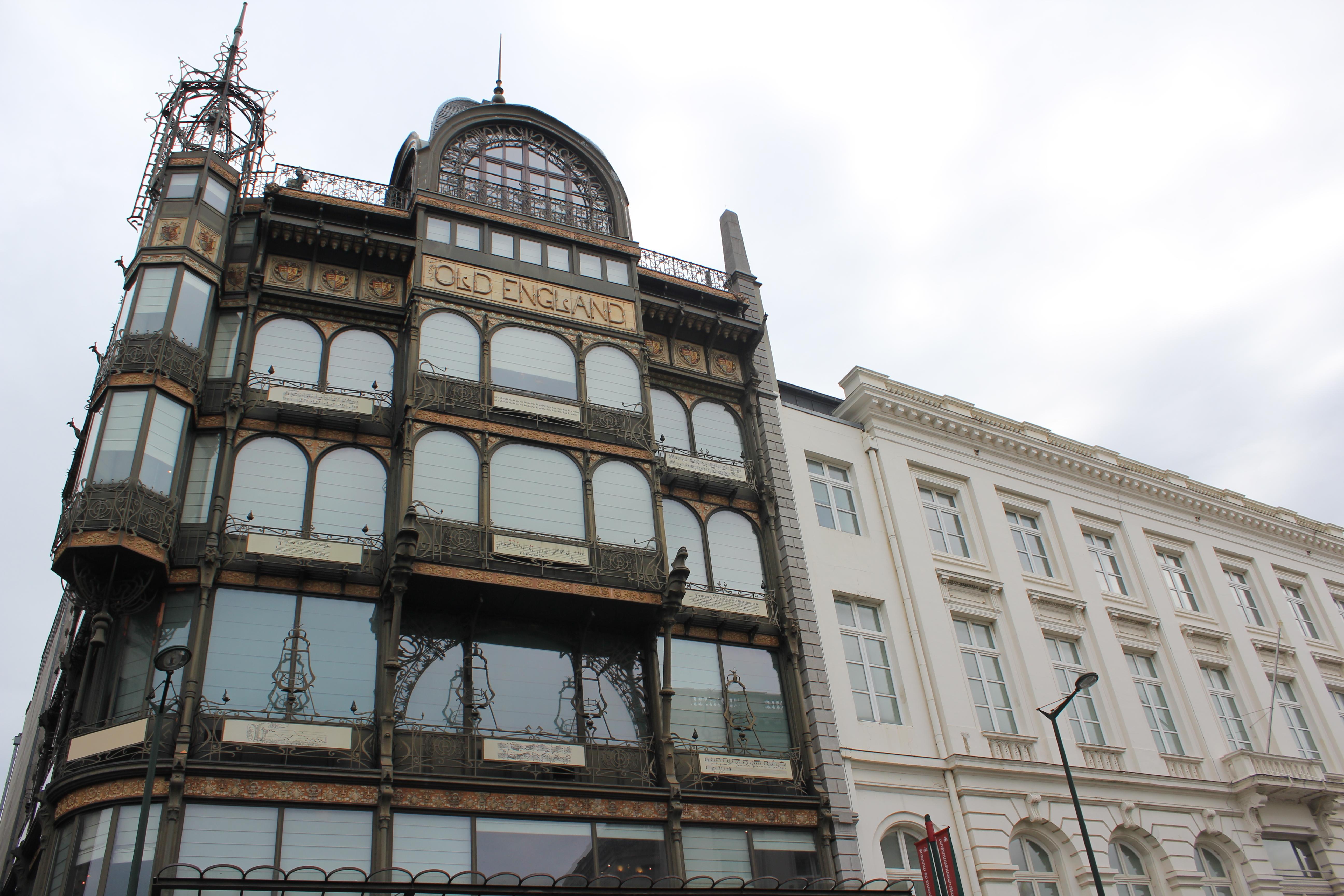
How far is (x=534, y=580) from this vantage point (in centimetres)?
1967

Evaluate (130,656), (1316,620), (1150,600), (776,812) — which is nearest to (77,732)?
(130,656)

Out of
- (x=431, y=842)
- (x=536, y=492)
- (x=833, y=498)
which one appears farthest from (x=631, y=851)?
(x=833, y=498)

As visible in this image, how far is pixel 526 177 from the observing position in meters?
26.7

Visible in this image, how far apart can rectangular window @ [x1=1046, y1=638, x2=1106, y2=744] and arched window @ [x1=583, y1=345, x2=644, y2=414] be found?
13.6 metres

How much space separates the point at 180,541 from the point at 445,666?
525 cm

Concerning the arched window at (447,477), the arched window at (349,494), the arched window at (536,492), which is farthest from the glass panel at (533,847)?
the arched window at (349,494)

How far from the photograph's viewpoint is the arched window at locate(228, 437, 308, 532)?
19.5 meters

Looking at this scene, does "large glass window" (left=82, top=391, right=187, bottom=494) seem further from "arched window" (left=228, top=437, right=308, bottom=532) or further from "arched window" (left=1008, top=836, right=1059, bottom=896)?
"arched window" (left=1008, top=836, right=1059, bottom=896)

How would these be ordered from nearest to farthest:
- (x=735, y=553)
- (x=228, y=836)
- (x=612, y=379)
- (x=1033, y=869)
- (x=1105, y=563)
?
(x=228, y=836), (x=1033, y=869), (x=612, y=379), (x=735, y=553), (x=1105, y=563)

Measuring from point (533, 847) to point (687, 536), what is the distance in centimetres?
813

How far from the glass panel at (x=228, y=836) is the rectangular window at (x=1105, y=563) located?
80.0ft

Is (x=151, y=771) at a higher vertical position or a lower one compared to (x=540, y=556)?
lower

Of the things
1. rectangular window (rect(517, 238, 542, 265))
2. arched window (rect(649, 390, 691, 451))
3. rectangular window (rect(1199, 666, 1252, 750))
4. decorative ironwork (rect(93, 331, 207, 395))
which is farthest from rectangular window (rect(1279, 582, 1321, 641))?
decorative ironwork (rect(93, 331, 207, 395))

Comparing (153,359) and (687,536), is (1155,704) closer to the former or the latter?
(687,536)
